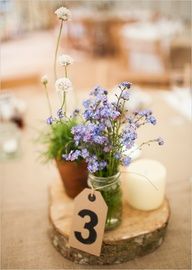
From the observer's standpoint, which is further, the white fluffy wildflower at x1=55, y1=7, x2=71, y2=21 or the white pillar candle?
the white pillar candle

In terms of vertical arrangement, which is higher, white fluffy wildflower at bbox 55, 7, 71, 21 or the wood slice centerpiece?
white fluffy wildflower at bbox 55, 7, 71, 21

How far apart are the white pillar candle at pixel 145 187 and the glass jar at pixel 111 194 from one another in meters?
0.08

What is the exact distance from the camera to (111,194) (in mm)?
836

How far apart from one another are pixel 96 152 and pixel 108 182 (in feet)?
0.29

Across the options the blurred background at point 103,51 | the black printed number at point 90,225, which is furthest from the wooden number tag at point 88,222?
the blurred background at point 103,51

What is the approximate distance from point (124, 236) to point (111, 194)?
0.37 ft

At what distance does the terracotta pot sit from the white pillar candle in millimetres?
125

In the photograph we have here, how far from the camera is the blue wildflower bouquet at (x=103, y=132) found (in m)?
0.72

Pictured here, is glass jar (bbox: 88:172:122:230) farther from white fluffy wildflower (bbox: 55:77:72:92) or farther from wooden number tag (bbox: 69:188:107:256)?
white fluffy wildflower (bbox: 55:77:72:92)

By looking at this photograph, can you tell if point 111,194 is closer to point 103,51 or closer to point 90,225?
point 90,225

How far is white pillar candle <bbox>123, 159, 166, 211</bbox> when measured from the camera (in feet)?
3.05

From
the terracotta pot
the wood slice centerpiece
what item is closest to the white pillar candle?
the wood slice centerpiece

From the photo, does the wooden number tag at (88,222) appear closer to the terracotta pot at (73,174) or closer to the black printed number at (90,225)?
the black printed number at (90,225)

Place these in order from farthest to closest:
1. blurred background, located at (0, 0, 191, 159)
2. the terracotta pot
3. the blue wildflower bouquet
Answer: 1. blurred background, located at (0, 0, 191, 159)
2. the terracotta pot
3. the blue wildflower bouquet
